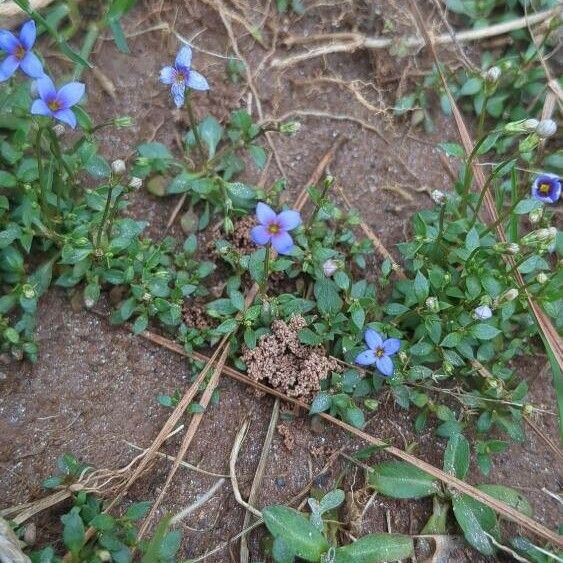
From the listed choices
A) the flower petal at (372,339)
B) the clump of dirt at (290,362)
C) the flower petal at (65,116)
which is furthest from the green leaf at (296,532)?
the flower petal at (65,116)

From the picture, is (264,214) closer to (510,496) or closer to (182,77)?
(182,77)

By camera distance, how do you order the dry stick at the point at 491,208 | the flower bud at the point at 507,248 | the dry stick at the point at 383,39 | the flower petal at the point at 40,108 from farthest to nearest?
1. the dry stick at the point at 383,39
2. the dry stick at the point at 491,208
3. the flower bud at the point at 507,248
4. the flower petal at the point at 40,108

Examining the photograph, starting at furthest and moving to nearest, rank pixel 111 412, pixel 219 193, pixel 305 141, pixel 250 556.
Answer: pixel 305 141 → pixel 219 193 → pixel 111 412 → pixel 250 556

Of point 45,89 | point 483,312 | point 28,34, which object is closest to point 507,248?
point 483,312

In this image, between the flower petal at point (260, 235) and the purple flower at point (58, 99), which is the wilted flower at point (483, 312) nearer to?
Answer: the flower petal at point (260, 235)

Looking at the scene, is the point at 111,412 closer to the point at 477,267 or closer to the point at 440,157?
the point at 477,267

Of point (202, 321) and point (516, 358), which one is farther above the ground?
point (516, 358)

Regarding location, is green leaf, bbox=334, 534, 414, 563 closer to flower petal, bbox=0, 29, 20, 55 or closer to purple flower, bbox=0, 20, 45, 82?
purple flower, bbox=0, 20, 45, 82

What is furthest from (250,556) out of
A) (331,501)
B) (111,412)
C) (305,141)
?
(305,141)
